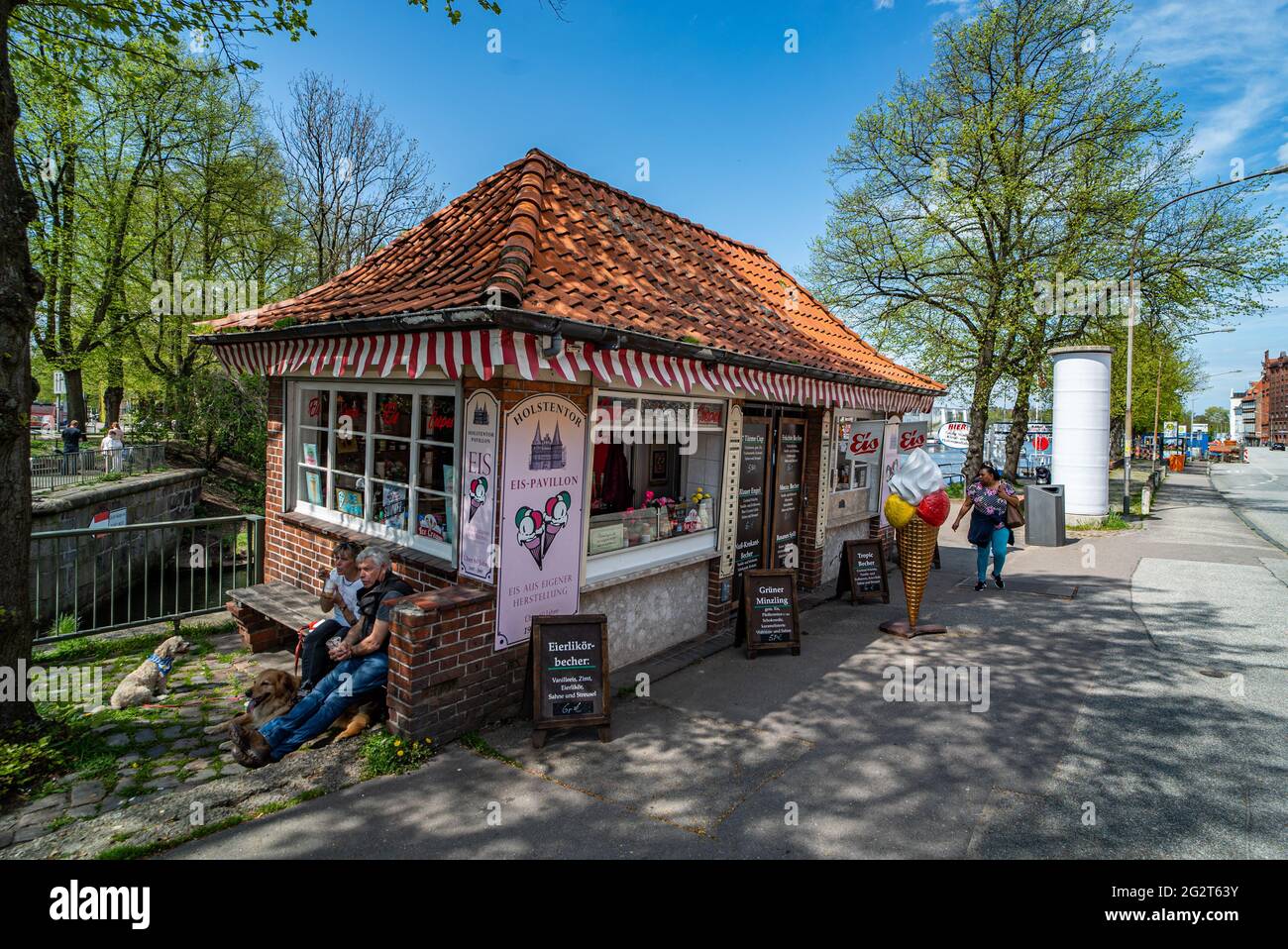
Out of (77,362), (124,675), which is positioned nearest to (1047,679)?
(124,675)

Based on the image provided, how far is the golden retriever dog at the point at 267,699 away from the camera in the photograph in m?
4.86

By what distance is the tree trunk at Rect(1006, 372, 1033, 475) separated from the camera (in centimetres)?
1956

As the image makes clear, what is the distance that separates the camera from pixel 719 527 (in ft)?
23.6

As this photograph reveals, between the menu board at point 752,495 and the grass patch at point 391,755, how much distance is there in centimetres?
417

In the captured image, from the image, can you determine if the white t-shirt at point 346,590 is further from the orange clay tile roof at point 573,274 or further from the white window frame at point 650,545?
the orange clay tile roof at point 573,274

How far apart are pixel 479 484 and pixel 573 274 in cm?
197

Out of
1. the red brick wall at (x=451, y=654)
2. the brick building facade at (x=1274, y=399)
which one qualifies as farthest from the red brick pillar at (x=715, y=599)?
the brick building facade at (x=1274, y=399)

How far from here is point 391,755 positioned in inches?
169

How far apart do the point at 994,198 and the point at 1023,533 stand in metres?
9.44

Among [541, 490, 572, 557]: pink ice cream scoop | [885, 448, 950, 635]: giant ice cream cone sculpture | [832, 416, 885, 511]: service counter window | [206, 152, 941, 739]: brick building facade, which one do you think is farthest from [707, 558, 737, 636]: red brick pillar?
[832, 416, 885, 511]: service counter window

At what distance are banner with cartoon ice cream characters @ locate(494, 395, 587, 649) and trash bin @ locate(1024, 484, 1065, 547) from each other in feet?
39.1

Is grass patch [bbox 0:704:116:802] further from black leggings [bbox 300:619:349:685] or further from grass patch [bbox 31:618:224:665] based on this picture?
grass patch [bbox 31:618:224:665]

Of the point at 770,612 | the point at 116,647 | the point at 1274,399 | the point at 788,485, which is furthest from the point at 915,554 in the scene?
the point at 1274,399

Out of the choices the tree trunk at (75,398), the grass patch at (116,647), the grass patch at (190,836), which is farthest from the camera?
the tree trunk at (75,398)
